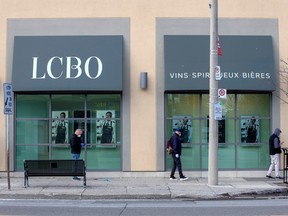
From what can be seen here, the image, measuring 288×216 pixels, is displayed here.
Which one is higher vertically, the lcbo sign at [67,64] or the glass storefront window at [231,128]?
the lcbo sign at [67,64]

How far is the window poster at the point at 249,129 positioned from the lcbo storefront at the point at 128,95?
0.12 feet

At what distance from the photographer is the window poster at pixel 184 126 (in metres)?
18.5

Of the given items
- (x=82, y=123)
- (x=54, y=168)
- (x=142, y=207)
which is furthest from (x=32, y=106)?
(x=142, y=207)

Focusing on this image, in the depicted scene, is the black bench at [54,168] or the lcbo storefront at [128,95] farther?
Result: the lcbo storefront at [128,95]

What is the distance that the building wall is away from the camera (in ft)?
59.5

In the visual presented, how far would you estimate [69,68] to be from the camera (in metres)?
17.8

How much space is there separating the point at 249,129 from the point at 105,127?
17.9 ft

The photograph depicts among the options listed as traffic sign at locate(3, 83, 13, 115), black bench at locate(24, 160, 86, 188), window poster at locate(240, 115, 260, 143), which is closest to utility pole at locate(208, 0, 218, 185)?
window poster at locate(240, 115, 260, 143)

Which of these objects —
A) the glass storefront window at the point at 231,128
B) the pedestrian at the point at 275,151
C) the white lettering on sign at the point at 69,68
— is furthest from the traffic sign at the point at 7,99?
the pedestrian at the point at 275,151

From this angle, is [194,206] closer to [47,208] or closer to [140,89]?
[47,208]

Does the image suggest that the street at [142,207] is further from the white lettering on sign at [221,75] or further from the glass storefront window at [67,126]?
the white lettering on sign at [221,75]

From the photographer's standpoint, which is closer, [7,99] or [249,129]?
[7,99]

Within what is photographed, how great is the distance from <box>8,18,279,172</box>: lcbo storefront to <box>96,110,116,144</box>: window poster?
0.12 ft

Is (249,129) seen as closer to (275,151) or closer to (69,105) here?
(275,151)
